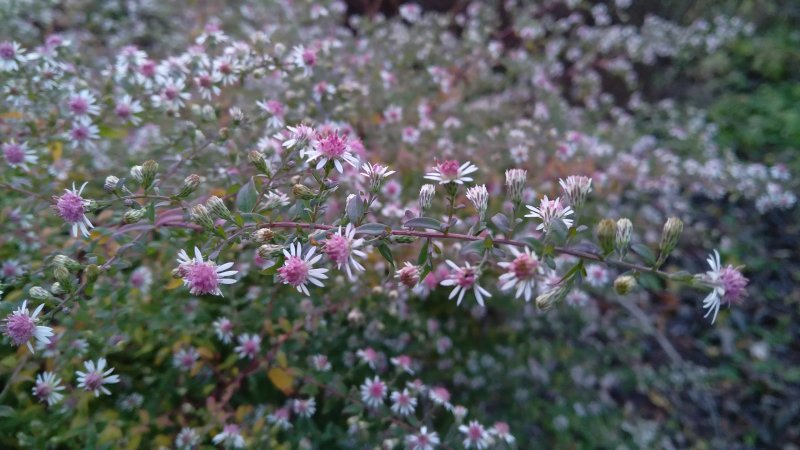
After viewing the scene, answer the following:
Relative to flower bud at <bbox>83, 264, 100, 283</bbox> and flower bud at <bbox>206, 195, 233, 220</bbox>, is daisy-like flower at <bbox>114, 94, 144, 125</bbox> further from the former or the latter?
flower bud at <bbox>206, 195, 233, 220</bbox>

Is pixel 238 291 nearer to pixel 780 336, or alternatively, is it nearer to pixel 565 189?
pixel 565 189

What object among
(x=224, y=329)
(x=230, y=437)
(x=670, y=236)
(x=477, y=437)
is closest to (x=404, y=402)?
(x=477, y=437)

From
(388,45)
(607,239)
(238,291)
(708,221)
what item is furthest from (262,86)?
(708,221)

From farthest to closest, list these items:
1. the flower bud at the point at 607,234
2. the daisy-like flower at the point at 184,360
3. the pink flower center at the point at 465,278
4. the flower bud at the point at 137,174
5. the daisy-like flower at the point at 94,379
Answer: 1. the daisy-like flower at the point at 184,360
2. the daisy-like flower at the point at 94,379
3. the flower bud at the point at 137,174
4. the pink flower center at the point at 465,278
5. the flower bud at the point at 607,234

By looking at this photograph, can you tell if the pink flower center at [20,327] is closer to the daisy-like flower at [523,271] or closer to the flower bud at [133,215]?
the flower bud at [133,215]

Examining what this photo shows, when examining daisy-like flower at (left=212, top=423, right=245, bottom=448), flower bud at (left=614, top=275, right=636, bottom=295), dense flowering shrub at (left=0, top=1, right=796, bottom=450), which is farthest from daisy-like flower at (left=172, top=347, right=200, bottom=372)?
flower bud at (left=614, top=275, right=636, bottom=295)

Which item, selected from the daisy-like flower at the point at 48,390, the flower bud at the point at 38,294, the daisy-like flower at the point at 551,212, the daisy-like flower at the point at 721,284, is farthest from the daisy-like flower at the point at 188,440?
the daisy-like flower at the point at 721,284
